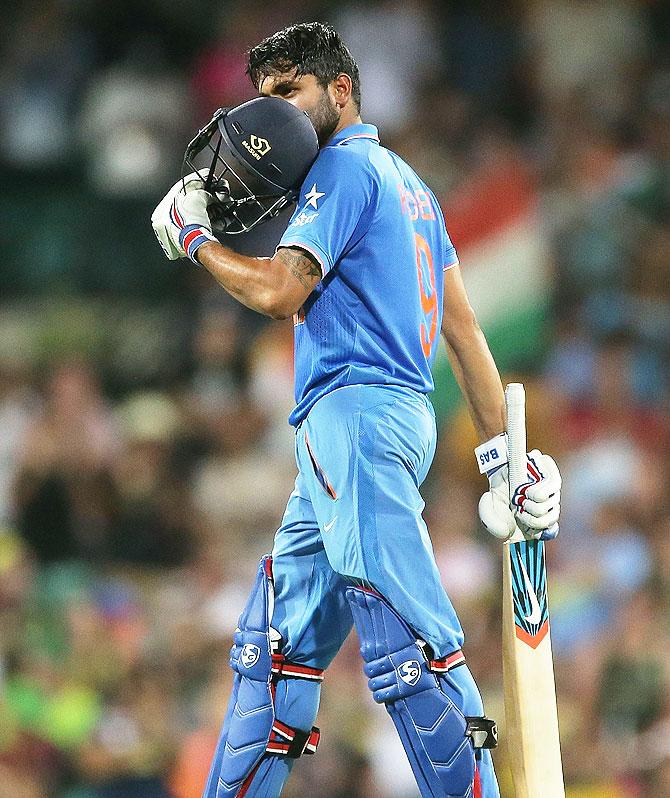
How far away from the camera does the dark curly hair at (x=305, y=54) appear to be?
323 cm

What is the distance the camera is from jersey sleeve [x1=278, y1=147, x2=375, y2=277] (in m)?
2.98

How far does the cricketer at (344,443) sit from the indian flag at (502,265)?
397cm

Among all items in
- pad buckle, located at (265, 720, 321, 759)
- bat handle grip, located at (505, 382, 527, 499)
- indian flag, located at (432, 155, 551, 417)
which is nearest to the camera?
pad buckle, located at (265, 720, 321, 759)

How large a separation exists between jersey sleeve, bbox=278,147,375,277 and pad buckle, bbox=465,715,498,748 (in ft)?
3.55

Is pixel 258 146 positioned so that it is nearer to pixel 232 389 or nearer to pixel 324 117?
pixel 324 117

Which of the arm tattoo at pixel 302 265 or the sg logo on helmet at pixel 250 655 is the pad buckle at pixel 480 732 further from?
the arm tattoo at pixel 302 265

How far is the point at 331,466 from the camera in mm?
3088

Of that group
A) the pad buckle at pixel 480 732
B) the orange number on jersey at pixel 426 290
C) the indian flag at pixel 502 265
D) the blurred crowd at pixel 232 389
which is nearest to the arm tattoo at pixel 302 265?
the orange number on jersey at pixel 426 290

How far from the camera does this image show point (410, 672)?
9.87ft

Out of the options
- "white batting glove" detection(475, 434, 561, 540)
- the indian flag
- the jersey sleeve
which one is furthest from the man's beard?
the indian flag

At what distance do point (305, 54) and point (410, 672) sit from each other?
4.90 ft

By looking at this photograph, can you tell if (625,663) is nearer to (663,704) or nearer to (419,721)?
(663,704)

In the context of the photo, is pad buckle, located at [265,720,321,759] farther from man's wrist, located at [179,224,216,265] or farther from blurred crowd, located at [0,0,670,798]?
blurred crowd, located at [0,0,670,798]

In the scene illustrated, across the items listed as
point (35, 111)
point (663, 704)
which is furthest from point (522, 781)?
point (35, 111)
